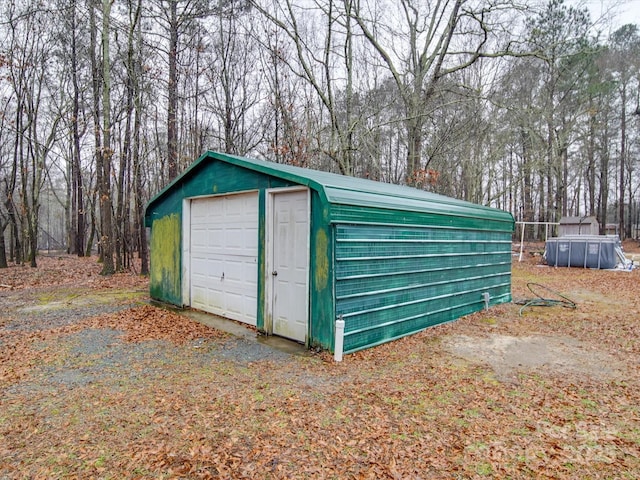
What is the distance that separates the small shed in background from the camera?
1858cm

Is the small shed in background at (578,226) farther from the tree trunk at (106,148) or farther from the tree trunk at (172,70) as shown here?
the tree trunk at (106,148)

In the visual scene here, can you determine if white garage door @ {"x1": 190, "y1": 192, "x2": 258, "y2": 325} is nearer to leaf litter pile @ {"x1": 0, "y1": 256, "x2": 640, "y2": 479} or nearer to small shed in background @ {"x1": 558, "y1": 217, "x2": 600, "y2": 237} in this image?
leaf litter pile @ {"x1": 0, "y1": 256, "x2": 640, "y2": 479}

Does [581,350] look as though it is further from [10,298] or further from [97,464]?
[10,298]

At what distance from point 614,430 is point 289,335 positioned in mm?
3439

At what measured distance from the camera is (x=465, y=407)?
3.28 m

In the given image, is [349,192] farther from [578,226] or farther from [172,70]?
[578,226]

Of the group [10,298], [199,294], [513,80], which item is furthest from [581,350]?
[513,80]

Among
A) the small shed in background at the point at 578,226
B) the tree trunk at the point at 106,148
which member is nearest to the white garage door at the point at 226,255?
the tree trunk at the point at 106,148

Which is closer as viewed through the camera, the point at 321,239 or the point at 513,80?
the point at 321,239

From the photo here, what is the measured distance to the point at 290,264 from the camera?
5.07m

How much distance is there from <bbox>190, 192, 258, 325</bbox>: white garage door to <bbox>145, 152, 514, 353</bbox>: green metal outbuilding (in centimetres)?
2

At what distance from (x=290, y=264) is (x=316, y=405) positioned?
213cm

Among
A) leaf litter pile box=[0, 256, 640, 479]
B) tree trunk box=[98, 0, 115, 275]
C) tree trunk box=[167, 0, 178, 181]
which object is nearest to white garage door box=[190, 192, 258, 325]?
leaf litter pile box=[0, 256, 640, 479]

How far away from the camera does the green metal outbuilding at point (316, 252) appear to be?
4.55 m
